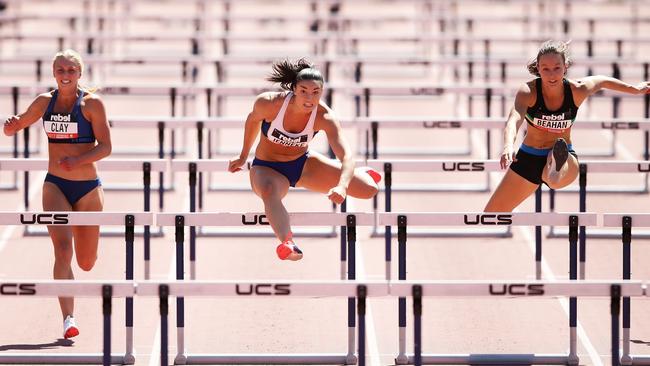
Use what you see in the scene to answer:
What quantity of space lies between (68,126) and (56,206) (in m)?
0.48

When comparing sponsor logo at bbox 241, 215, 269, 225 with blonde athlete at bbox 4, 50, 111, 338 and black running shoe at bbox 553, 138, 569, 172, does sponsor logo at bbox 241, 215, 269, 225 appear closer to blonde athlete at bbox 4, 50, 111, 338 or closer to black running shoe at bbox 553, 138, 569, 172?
blonde athlete at bbox 4, 50, 111, 338

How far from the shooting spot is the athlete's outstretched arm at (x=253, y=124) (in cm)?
812

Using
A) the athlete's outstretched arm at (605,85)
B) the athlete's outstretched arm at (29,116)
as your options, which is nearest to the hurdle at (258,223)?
the athlete's outstretched arm at (29,116)

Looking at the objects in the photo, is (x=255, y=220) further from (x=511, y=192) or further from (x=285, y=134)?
(x=511, y=192)

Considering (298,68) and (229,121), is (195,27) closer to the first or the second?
(229,121)

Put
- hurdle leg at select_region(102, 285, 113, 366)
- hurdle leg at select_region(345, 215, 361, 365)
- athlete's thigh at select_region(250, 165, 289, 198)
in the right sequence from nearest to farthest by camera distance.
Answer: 1. hurdle leg at select_region(102, 285, 113, 366)
2. hurdle leg at select_region(345, 215, 361, 365)
3. athlete's thigh at select_region(250, 165, 289, 198)

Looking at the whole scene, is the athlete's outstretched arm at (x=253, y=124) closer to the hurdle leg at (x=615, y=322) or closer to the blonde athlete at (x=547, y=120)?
the blonde athlete at (x=547, y=120)

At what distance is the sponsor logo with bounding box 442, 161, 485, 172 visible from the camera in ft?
30.1

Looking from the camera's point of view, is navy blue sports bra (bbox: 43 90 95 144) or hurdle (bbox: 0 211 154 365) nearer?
hurdle (bbox: 0 211 154 365)

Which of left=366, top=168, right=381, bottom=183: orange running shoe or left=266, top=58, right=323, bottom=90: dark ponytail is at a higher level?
left=266, top=58, right=323, bottom=90: dark ponytail

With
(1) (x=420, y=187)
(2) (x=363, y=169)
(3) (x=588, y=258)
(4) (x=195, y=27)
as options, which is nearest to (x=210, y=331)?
(2) (x=363, y=169)

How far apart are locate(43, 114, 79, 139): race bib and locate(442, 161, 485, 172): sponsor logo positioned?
8.45 feet

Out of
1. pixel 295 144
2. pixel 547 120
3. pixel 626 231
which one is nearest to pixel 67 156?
pixel 295 144

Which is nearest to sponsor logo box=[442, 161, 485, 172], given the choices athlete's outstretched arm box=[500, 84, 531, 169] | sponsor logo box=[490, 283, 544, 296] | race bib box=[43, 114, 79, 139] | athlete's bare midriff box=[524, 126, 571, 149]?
athlete's bare midriff box=[524, 126, 571, 149]
